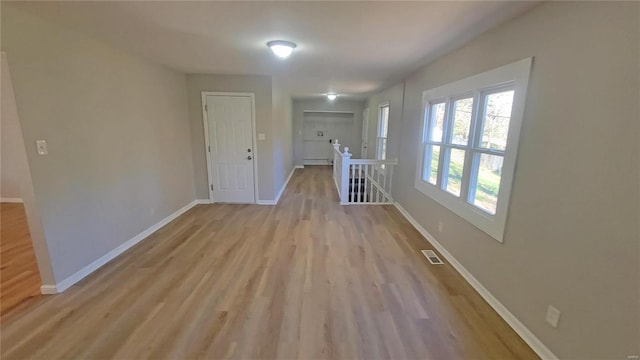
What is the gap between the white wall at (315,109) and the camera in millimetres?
9742

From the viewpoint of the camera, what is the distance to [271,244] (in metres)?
3.56

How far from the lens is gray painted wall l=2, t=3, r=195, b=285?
2.23 metres

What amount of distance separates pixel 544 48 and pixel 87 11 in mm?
3389

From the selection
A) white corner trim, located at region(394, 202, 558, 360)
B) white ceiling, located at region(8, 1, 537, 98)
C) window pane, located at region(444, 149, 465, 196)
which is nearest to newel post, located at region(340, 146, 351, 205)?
white ceiling, located at region(8, 1, 537, 98)

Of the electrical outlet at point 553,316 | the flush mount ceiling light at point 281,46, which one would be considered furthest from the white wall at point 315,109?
the electrical outlet at point 553,316

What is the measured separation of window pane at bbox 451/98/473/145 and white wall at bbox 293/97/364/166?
6.71 meters

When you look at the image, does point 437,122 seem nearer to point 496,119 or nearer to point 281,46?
point 496,119

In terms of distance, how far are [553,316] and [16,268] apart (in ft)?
15.8

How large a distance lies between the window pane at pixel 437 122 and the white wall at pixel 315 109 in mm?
6074

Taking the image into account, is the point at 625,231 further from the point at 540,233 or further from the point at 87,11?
the point at 87,11

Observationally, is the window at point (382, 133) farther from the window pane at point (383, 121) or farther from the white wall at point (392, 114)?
the white wall at point (392, 114)

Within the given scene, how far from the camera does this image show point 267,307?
7.62ft

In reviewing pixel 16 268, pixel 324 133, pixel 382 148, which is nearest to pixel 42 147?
pixel 16 268

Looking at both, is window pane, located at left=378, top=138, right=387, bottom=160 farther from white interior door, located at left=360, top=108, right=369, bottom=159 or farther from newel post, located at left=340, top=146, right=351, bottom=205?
newel post, located at left=340, top=146, right=351, bottom=205
